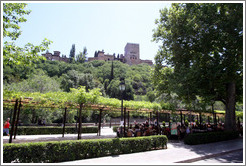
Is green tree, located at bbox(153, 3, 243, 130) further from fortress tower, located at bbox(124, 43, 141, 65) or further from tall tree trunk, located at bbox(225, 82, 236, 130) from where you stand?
fortress tower, located at bbox(124, 43, 141, 65)

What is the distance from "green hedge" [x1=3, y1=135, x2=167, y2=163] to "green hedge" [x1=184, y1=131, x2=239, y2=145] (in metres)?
4.23

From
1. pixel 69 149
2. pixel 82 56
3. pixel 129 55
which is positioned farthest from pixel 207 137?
pixel 129 55

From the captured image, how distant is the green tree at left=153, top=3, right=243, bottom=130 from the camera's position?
557 inches

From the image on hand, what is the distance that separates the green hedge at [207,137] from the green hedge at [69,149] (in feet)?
13.9

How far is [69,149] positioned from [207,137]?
37.2 ft

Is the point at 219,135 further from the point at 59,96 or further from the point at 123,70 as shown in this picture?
the point at 123,70

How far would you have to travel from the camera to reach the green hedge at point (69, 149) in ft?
21.6

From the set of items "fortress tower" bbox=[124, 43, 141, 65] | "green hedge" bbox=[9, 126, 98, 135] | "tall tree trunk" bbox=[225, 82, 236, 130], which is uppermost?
"fortress tower" bbox=[124, 43, 141, 65]

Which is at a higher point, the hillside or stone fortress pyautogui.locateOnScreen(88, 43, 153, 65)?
stone fortress pyautogui.locateOnScreen(88, 43, 153, 65)

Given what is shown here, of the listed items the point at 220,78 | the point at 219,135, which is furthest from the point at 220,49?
the point at 219,135

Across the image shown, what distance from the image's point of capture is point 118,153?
9000 mm

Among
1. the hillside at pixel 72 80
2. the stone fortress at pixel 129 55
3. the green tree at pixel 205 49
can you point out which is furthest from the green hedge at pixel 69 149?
the stone fortress at pixel 129 55

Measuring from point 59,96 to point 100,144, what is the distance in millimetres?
3830

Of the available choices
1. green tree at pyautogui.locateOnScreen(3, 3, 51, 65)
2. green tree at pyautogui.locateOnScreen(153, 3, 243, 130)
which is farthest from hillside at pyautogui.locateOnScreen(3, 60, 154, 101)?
green tree at pyautogui.locateOnScreen(153, 3, 243, 130)
